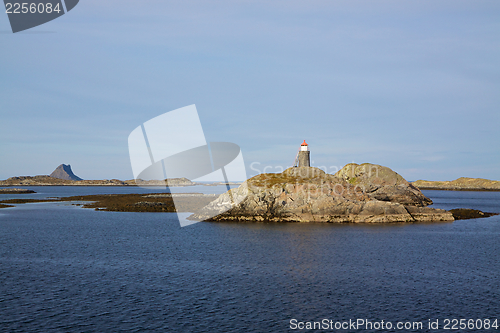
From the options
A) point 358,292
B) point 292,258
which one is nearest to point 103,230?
point 292,258

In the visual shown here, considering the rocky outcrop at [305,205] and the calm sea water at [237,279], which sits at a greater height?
the rocky outcrop at [305,205]

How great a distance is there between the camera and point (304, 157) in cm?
7806

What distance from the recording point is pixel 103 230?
5797 cm

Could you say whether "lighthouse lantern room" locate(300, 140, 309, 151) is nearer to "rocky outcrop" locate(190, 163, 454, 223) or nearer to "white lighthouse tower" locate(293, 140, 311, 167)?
"white lighthouse tower" locate(293, 140, 311, 167)

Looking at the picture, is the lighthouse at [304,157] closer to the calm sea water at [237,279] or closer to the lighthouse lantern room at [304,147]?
the lighthouse lantern room at [304,147]

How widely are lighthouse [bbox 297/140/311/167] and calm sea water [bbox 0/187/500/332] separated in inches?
948

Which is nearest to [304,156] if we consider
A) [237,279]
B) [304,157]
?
[304,157]

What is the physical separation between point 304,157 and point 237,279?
50.0 m

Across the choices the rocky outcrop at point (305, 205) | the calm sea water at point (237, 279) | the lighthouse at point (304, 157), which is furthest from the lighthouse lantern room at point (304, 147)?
the calm sea water at point (237, 279)

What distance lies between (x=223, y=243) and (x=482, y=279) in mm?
26827

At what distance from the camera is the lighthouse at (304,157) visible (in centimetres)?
7800

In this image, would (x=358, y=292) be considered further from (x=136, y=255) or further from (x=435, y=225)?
(x=435, y=225)

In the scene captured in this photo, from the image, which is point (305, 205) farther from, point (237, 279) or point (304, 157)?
point (237, 279)

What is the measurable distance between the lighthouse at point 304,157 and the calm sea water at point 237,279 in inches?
948
